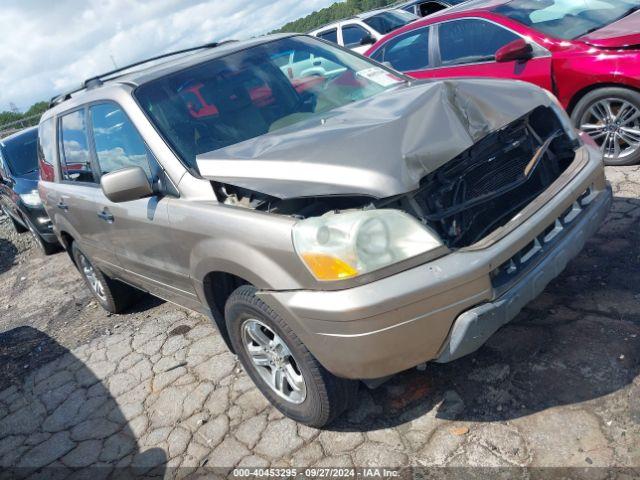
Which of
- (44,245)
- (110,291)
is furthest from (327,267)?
(44,245)

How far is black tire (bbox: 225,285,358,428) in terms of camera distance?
245cm

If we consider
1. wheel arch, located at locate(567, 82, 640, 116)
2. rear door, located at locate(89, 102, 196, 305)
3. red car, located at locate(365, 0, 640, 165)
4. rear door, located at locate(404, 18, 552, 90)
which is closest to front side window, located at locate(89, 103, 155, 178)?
rear door, located at locate(89, 102, 196, 305)

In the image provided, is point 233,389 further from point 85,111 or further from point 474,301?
point 85,111

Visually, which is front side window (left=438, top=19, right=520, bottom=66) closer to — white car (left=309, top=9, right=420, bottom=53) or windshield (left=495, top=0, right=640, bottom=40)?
windshield (left=495, top=0, right=640, bottom=40)

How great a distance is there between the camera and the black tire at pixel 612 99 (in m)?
4.55

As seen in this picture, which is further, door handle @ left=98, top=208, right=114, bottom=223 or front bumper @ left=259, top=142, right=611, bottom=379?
door handle @ left=98, top=208, right=114, bottom=223

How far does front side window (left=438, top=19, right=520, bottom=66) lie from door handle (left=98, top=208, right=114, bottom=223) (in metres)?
3.99

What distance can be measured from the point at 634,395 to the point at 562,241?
2.46 feet

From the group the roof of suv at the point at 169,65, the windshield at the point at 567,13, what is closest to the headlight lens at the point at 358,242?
the roof of suv at the point at 169,65

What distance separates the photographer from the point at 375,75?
11.9ft

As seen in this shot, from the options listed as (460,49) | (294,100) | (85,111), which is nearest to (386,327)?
(294,100)

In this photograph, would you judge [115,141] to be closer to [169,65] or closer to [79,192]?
[169,65]

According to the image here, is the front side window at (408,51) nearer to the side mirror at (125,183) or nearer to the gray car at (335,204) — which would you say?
the gray car at (335,204)

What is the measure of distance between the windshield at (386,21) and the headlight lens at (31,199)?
740 cm
